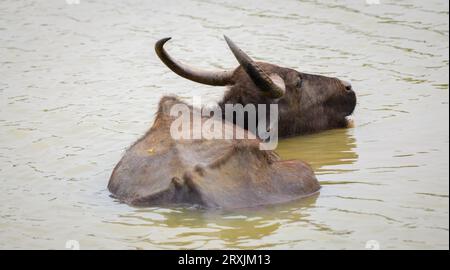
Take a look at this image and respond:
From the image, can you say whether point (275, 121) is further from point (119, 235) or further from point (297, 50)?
point (297, 50)

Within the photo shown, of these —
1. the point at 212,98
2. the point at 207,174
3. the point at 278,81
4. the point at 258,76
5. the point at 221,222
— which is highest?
the point at 258,76

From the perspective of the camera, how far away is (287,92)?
1019 cm

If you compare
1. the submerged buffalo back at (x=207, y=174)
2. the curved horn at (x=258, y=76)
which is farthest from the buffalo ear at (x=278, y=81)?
the submerged buffalo back at (x=207, y=174)

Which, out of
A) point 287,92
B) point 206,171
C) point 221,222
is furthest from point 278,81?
point 221,222

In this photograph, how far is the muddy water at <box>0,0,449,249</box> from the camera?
291 inches

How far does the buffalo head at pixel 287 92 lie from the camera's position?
30.1 feet

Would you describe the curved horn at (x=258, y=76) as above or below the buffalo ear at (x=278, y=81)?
above

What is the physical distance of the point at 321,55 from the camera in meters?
13.8

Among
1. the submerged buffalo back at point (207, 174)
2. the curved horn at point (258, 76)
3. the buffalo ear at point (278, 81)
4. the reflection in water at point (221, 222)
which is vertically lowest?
the reflection in water at point (221, 222)

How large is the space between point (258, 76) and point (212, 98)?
3.12 m

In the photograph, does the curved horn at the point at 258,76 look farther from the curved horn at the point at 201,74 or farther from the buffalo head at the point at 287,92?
the curved horn at the point at 201,74

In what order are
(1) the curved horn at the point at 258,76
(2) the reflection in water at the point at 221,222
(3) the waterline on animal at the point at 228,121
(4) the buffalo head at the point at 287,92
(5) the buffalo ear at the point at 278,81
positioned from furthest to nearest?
(5) the buffalo ear at the point at 278,81, (4) the buffalo head at the point at 287,92, (1) the curved horn at the point at 258,76, (3) the waterline on animal at the point at 228,121, (2) the reflection in water at the point at 221,222

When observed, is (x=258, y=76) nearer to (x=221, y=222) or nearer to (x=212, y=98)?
(x=221, y=222)
